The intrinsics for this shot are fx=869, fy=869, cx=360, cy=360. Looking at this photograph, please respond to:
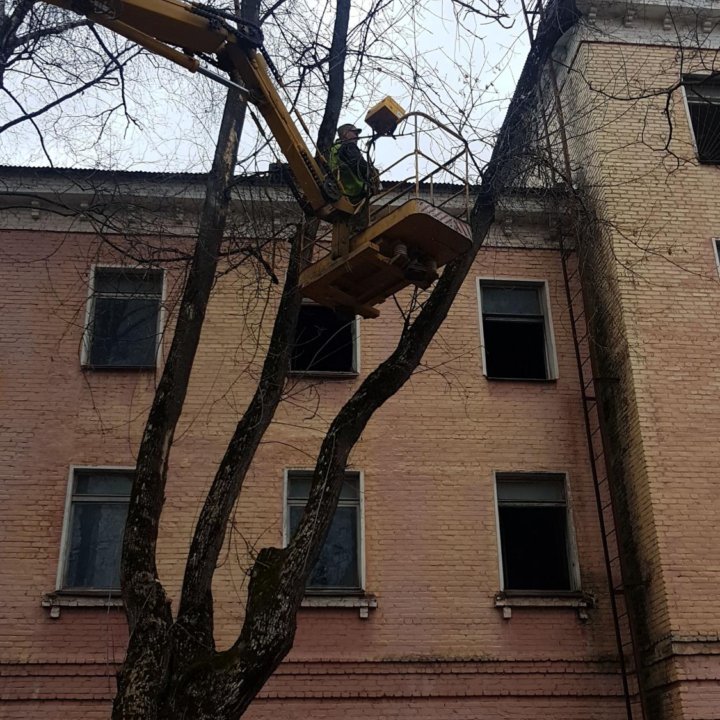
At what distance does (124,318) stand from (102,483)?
241 centimetres

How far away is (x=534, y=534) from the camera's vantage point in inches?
438

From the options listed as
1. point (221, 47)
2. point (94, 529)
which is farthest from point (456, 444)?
point (221, 47)

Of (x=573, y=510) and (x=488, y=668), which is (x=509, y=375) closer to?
(x=573, y=510)

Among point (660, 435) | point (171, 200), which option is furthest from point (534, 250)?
point (171, 200)

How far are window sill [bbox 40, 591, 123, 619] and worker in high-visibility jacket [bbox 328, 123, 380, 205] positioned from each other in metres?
5.58

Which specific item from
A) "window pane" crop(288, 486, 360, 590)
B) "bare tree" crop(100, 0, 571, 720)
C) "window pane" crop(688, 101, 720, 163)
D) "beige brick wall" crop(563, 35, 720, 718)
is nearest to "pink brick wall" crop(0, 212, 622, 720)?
"window pane" crop(288, 486, 360, 590)

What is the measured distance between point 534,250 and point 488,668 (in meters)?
6.01

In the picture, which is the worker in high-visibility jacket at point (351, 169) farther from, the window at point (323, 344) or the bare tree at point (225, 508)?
the window at point (323, 344)

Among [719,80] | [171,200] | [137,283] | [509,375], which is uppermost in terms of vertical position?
[719,80]

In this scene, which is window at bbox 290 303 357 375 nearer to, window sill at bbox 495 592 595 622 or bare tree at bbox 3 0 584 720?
window sill at bbox 495 592 595 622

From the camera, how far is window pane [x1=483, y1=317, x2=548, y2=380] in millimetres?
12156

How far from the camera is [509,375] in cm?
1210

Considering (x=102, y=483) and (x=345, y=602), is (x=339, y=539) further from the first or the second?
(x=102, y=483)

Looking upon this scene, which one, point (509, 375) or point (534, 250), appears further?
point (534, 250)
